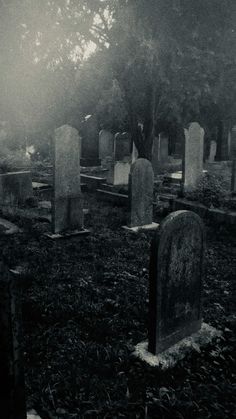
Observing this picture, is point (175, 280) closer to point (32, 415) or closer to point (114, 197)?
point (32, 415)

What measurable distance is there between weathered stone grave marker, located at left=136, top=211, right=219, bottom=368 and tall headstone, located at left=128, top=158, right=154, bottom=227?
13.2ft

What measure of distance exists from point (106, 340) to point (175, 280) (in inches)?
35.6

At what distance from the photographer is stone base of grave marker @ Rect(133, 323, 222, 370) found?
3141 mm

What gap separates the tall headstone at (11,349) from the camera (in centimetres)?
183

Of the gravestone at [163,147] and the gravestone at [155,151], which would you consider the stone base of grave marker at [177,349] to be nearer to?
the gravestone at [155,151]

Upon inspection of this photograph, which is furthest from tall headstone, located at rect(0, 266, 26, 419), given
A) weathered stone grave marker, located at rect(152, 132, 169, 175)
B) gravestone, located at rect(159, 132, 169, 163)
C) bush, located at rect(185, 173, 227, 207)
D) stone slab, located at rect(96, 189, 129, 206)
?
gravestone, located at rect(159, 132, 169, 163)

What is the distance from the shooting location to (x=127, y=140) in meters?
15.5

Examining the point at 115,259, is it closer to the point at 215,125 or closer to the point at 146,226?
the point at 146,226

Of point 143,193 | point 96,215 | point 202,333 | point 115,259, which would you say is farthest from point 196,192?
point 202,333

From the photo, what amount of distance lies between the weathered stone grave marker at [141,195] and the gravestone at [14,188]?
3.68 metres

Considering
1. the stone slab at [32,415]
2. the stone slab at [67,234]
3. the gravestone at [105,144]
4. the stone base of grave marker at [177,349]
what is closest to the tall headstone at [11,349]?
the stone slab at [32,415]

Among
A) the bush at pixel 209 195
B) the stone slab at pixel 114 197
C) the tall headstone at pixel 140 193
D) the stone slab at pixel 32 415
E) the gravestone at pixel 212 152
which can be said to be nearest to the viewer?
the stone slab at pixel 32 415

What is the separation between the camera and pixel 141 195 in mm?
7688

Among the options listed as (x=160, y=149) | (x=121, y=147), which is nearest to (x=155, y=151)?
(x=160, y=149)
